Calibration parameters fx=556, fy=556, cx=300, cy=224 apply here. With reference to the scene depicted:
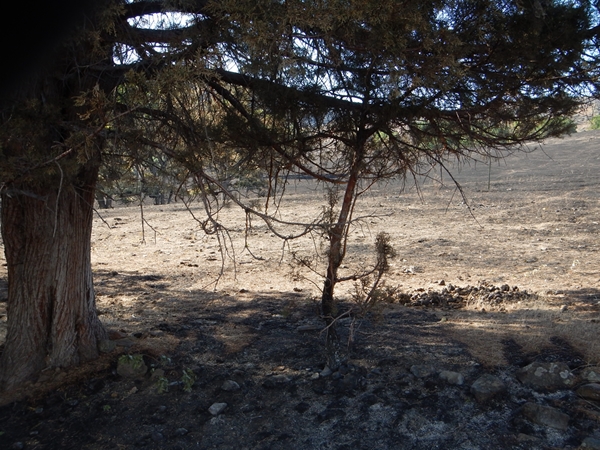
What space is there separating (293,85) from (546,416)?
11.9 feet

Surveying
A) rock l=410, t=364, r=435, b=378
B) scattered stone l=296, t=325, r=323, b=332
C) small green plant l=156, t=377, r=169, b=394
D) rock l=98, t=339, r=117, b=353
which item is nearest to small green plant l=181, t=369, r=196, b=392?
small green plant l=156, t=377, r=169, b=394

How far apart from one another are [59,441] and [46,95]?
9.61ft

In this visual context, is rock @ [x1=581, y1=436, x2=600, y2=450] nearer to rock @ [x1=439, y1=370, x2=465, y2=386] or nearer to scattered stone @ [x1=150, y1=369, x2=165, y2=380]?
rock @ [x1=439, y1=370, x2=465, y2=386]

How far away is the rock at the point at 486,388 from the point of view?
4.89 m

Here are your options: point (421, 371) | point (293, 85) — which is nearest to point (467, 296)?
point (421, 371)

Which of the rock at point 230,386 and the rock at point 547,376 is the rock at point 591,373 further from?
the rock at point 230,386

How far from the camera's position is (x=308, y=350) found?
6.14 m

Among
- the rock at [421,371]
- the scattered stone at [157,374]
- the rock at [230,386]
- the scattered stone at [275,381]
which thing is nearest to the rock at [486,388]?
the rock at [421,371]

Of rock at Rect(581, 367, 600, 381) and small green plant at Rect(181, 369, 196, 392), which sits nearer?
rock at Rect(581, 367, 600, 381)

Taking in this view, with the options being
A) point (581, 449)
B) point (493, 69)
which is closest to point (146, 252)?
point (493, 69)

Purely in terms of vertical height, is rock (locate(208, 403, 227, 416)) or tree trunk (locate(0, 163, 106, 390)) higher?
tree trunk (locate(0, 163, 106, 390))

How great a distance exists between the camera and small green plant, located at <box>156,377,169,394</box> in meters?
5.34

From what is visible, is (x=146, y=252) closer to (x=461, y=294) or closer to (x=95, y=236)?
(x=95, y=236)

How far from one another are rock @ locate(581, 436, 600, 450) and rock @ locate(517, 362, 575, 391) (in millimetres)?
826
